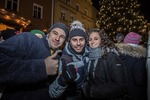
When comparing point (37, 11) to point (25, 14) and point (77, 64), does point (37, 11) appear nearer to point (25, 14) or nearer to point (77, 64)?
point (25, 14)

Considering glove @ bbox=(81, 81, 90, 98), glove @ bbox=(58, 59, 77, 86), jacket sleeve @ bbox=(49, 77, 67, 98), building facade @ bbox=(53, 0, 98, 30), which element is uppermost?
building facade @ bbox=(53, 0, 98, 30)

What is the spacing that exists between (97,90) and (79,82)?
515 mm

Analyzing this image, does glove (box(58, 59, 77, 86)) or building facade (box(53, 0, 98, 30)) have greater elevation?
building facade (box(53, 0, 98, 30))

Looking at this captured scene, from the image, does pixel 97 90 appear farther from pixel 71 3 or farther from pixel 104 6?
pixel 71 3

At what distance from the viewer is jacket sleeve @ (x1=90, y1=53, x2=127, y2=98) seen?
281cm

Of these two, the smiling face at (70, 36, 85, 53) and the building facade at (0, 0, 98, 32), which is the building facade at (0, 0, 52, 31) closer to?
the building facade at (0, 0, 98, 32)

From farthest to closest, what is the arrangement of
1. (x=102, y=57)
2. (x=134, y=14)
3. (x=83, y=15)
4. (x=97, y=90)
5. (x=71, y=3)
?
(x=83, y=15) < (x=71, y=3) < (x=134, y=14) < (x=102, y=57) < (x=97, y=90)

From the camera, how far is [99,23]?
21984 mm

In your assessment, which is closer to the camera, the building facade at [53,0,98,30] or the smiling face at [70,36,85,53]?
the smiling face at [70,36,85,53]

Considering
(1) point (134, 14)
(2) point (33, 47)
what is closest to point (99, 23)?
(1) point (134, 14)

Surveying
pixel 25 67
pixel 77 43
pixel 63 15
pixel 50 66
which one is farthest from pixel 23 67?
pixel 63 15

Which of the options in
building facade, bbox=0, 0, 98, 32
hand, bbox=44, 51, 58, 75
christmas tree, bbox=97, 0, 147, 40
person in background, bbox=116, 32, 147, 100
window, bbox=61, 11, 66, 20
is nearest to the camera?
hand, bbox=44, 51, 58, 75

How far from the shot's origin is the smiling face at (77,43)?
3613mm

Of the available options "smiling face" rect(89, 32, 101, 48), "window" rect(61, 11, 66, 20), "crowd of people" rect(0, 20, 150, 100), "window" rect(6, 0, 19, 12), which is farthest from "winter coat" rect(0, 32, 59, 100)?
"window" rect(61, 11, 66, 20)
